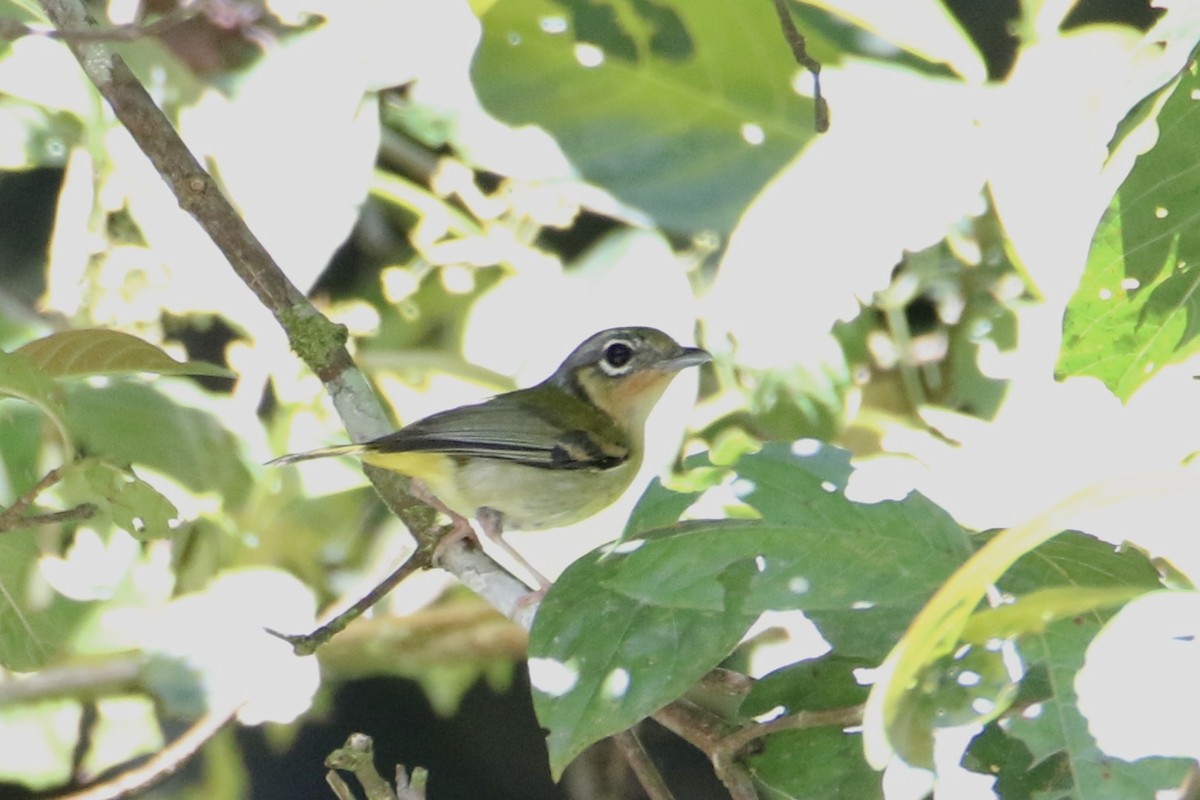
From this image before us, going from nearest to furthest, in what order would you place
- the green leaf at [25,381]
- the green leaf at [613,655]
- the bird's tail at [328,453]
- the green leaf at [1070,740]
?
the green leaf at [1070,740] < the green leaf at [613,655] < the green leaf at [25,381] < the bird's tail at [328,453]

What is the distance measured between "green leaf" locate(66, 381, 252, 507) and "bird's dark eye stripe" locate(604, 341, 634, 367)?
0.86m

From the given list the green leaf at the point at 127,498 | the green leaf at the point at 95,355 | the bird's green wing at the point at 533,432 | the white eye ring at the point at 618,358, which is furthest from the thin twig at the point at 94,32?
the white eye ring at the point at 618,358

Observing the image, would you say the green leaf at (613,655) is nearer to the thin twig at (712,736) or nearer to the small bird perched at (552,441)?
the thin twig at (712,736)

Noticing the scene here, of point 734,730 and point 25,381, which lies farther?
point 25,381

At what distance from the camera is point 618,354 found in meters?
3.04

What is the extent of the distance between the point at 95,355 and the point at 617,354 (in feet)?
4.73

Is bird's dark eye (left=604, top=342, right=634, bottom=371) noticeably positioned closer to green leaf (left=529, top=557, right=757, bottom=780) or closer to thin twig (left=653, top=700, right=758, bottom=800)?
thin twig (left=653, top=700, right=758, bottom=800)

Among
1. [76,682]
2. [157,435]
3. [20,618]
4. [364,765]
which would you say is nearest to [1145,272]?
[364,765]

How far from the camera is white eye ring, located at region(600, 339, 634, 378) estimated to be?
2.98 meters

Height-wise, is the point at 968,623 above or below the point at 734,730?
above

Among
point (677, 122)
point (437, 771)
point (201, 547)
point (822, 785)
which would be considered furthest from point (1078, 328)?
point (437, 771)

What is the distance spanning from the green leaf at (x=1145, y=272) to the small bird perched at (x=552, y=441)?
3.90 feet

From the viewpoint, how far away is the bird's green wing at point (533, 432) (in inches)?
103

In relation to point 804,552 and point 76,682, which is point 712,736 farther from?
point 76,682
